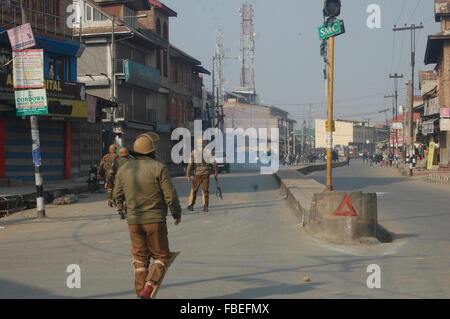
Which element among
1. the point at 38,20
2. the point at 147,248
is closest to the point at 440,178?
the point at 38,20

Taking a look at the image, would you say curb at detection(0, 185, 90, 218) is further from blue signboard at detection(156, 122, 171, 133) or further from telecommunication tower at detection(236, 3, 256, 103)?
telecommunication tower at detection(236, 3, 256, 103)

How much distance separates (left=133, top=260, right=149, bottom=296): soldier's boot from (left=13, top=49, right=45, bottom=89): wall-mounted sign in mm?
9585

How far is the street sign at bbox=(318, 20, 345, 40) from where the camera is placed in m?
13.4

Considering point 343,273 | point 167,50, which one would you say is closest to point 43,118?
point 343,273

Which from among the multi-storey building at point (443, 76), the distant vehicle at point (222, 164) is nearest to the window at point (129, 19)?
the distant vehicle at point (222, 164)

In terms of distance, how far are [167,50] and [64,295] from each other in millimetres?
47092

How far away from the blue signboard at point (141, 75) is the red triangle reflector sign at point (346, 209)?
107ft

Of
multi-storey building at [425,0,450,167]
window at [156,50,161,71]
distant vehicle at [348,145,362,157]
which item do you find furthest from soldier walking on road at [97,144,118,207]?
distant vehicle at [348,145,362,157]

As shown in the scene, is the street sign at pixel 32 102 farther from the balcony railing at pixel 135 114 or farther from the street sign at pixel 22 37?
the balcony railing at pixel 135 114

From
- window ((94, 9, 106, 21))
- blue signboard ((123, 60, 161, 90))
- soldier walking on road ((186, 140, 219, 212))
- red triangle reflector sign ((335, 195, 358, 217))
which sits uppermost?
window ((94, 9, 106, 21))

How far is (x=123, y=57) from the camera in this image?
146 feet

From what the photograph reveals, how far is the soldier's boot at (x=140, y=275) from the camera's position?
21.7 ft
